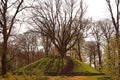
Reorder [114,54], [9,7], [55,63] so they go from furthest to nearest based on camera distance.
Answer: [55,63], [9,7], [114,54]

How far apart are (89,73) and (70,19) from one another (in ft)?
34.0

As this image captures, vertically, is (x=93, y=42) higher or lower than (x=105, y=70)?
higher

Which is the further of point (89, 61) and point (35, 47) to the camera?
point (89, 61)

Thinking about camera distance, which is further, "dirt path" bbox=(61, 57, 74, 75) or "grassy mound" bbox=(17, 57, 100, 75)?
"dirt path" bbox=(61, 57, 74, 75)

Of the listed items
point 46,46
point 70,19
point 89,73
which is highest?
point 70,19

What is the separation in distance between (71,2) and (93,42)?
1752 centimetres

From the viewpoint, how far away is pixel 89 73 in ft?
107

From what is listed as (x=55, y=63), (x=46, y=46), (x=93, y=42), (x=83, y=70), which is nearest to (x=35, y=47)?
(x=46, y=46)

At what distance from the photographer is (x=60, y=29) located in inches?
1588

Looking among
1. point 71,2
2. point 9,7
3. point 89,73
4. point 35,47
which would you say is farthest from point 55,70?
point 35,47

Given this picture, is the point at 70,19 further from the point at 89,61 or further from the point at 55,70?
the point at 89,61

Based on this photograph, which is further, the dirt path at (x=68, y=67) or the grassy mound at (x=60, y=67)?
the dirt path at (x=68, y=67)

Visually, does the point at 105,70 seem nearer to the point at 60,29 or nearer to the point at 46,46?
the point at 60,29

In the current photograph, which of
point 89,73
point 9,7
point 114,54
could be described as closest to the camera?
point 114,54
